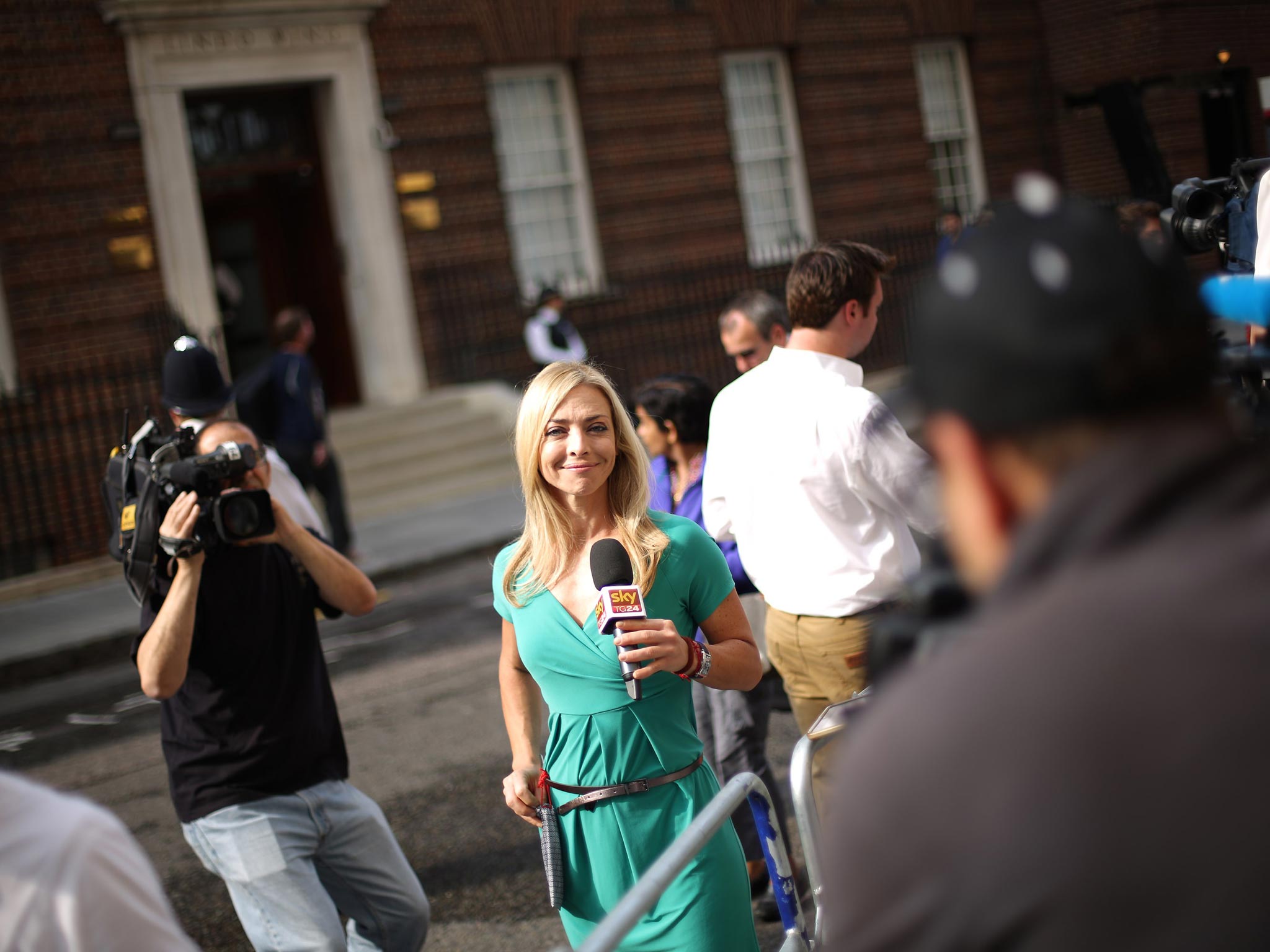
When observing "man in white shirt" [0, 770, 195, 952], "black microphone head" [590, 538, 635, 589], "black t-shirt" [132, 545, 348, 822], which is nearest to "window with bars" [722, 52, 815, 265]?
"black t-shirt" [132, 545, 348, 822]

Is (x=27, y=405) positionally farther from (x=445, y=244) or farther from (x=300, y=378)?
(x=445, y=244)

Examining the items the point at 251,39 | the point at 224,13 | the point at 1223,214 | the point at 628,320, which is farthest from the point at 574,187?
the point at 1223,214

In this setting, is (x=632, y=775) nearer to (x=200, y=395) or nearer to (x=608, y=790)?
(x=608, y=790)

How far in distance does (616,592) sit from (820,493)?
114cm

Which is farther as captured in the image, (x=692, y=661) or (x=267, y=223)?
(x=267, y=223)

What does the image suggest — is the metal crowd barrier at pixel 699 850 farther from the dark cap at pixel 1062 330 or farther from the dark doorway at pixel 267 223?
the dark doorway at pixel 267 223

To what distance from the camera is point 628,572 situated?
3.00m

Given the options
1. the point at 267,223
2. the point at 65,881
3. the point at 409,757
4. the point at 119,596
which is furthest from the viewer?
the point at 267,223

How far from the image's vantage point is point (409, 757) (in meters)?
6.58

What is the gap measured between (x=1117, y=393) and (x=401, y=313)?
14701mm

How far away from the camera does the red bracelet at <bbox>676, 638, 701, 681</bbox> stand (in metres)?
2.99

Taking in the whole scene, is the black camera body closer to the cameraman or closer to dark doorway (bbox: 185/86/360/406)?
the cameraman

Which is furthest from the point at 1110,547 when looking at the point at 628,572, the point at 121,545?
the point at 121,545

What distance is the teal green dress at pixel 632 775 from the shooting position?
2912 millimetres
